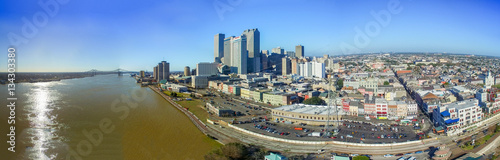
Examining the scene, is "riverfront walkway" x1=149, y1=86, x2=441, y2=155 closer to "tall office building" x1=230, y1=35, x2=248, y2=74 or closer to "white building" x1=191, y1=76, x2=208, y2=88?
"white building" x1=191, y1=76, x2=208, y2=88

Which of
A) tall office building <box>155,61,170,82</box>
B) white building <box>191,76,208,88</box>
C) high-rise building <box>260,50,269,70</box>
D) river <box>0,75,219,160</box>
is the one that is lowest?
river <box>0,75,219,160</box>

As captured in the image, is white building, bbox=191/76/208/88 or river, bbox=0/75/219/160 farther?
white building, bbox=191/76/208/88

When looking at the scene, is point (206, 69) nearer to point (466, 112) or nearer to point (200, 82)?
point (200, 82)

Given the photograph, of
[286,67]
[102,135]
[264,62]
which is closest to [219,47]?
[264,62]

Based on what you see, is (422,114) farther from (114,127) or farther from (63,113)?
(63,113)

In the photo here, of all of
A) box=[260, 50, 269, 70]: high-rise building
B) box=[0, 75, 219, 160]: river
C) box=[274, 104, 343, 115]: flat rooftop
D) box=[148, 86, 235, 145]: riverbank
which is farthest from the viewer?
box=[260, 50, 269, 70]: high-rise building

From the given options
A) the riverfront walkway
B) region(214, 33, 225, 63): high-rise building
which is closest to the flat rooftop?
the riverfront walkway
